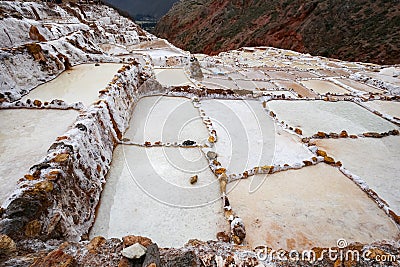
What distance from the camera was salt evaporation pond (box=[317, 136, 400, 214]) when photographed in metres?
4.69

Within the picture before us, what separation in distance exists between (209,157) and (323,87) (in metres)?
8.02

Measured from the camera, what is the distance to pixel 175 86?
28.6ft

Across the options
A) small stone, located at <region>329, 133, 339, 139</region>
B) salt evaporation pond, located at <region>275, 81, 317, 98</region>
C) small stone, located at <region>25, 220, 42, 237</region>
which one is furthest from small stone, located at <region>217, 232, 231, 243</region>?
salt evaporation pond, located at <region>275, 81, 317, 98</region>

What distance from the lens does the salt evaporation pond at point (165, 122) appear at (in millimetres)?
6043

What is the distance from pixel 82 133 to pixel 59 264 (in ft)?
7.80

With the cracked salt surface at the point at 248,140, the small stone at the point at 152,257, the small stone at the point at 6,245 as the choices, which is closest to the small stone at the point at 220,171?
the cracked salt surface at the point at 248,140

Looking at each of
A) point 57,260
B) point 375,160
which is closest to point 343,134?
point 375,160

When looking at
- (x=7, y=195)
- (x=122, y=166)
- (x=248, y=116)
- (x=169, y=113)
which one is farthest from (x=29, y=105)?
(x=248, y=116)

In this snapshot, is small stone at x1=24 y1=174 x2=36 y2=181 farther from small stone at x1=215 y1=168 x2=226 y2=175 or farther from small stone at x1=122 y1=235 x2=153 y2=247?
small stone at x1=215 y1=168 x2=226 y2=175

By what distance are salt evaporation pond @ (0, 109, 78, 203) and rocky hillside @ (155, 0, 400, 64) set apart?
24.4 metres

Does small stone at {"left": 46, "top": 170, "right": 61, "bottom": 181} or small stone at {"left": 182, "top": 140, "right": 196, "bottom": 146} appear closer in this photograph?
small stone at {"left": 46, "top": 170, "right": 61, "bottom": 181}

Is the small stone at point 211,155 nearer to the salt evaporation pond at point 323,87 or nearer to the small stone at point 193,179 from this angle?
the small stone at point 193,179

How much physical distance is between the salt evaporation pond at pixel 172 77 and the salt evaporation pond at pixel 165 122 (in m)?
1.49

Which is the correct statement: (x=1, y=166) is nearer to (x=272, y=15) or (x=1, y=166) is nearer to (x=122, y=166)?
(x=122, y=166)
